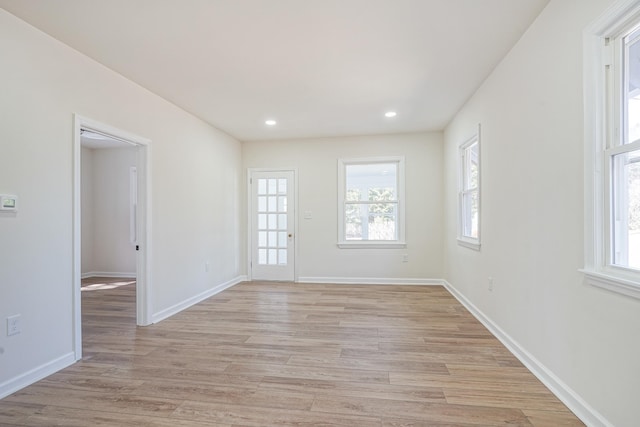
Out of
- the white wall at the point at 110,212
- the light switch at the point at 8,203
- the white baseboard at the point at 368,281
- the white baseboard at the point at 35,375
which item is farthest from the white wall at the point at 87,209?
the light switch at the point at 8,203

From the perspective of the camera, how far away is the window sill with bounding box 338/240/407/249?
5.48 meters

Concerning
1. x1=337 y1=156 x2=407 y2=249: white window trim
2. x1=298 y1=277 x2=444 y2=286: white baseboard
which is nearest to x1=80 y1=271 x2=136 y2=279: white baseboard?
x1=298 y1=277 x2=444 y2=286: white baseboard

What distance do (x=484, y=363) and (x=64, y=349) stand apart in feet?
10.9

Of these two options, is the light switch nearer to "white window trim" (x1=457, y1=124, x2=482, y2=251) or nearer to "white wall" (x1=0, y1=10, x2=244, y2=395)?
"white wall" (x1=0, y1=10, x2=244, y2=395)

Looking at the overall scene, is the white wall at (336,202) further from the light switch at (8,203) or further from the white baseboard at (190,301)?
the light switch at (8,203)

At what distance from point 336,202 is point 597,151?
13.4 feet

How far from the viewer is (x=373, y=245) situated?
5.54 metres

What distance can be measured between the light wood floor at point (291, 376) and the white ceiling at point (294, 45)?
2.56 meters

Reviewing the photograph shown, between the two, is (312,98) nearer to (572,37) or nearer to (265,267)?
(572,37)

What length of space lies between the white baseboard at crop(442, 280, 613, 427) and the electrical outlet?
11.8ft

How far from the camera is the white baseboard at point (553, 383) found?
175 centimetres

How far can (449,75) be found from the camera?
323cm

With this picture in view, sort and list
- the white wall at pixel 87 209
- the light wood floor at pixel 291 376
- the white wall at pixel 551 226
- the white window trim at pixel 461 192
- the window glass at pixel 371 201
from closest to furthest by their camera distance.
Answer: the white wall at pixel 551 226, the light wood floor at pixel 291 376, the white window trim at pixel 461 192, the window glass at pixel 371 201, the white wall at pixel 87 209

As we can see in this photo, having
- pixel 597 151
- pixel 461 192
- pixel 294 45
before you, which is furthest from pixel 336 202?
pixel 597 151
